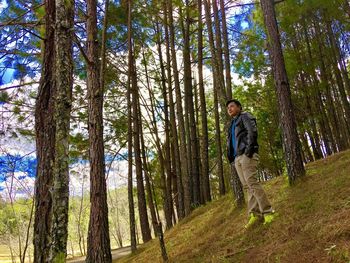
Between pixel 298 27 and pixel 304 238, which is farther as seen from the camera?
pixel 298 27

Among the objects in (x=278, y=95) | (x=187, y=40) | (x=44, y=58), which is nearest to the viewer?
(x=44, y=58)

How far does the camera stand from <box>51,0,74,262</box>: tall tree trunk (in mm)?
3270

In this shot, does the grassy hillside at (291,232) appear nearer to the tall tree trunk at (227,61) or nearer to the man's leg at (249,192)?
the man's leg at (249,192)

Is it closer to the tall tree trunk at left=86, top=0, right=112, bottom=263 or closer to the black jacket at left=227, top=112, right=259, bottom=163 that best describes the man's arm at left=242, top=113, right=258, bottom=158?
the black jacket at left=227, top=112, right=259, bottom=163

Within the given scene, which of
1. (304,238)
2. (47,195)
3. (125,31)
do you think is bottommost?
(304,238)

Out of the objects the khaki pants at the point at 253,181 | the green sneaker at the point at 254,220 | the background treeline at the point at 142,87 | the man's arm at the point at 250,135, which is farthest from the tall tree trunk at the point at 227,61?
the green sneaker at the point at 254,220

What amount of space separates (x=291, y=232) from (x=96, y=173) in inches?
129

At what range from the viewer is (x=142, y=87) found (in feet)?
45.2

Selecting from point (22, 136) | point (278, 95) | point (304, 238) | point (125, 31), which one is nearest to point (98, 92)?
point (278, 95)

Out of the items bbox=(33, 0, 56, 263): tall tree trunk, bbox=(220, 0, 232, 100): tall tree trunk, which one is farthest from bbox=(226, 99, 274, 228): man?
bbox=(33, 0, 56, 263): tall tree trunk

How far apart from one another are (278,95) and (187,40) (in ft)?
18.7

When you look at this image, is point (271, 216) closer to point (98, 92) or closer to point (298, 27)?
point (98, 92)

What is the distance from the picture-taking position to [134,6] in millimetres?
9766

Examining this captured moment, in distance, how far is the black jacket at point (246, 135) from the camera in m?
4.64
